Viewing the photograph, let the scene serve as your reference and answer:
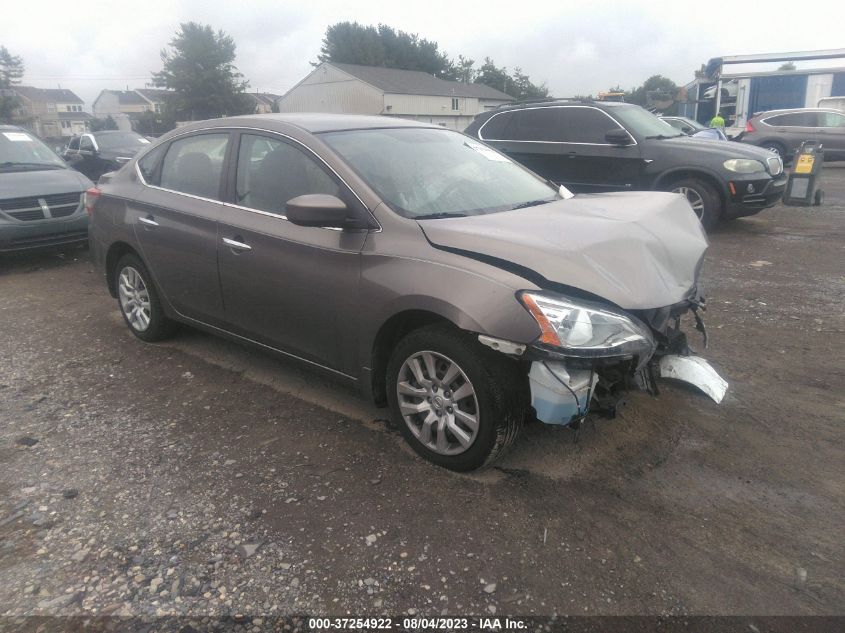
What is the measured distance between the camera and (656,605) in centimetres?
230

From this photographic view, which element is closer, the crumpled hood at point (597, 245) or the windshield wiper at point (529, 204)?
the crumpled hood at point (597, 245)

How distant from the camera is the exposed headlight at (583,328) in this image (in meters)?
2.67

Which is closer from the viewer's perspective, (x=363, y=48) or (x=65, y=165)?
(x=65, y=165)

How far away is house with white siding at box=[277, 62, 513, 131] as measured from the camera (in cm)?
5234

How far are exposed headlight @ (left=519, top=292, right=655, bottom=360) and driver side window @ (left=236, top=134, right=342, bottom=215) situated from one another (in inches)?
52.3

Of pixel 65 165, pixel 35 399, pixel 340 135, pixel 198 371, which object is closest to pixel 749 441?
pixel 340 135

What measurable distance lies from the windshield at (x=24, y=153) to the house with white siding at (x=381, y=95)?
4261cm

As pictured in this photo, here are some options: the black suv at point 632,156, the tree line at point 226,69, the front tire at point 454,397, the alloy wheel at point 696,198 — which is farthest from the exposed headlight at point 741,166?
the tree line at point 226,69

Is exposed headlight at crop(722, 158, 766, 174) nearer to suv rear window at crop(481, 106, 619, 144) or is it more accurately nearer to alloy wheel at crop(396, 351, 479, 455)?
suv rear window at crop(481, 106, 619, 144)

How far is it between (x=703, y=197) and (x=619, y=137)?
1.40m

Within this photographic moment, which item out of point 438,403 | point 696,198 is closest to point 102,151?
point 696,198

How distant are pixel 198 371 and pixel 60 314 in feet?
7.62

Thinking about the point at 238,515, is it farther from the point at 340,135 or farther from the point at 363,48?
the point at 363,48

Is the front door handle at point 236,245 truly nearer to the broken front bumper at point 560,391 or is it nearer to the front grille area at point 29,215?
the broken front bumper at point 560,391
